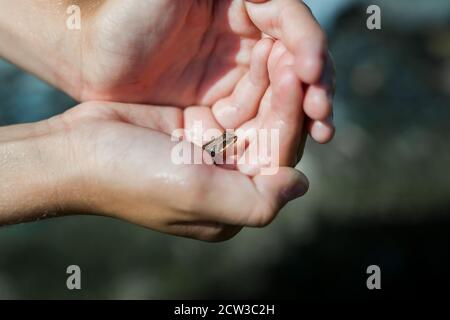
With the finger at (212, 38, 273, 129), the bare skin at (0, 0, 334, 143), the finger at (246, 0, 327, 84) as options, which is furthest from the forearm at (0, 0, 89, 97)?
the finger at (246, 0, 327, 84)

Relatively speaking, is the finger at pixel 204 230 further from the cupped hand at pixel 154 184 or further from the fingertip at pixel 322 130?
the fingertip at pixel 322 130

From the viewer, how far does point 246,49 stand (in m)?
1.75

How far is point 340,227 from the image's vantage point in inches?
147

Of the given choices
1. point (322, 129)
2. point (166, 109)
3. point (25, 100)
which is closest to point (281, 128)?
point (322, 129)

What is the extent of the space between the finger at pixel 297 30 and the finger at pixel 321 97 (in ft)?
0.10

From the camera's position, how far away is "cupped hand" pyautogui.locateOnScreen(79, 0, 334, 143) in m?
1.58

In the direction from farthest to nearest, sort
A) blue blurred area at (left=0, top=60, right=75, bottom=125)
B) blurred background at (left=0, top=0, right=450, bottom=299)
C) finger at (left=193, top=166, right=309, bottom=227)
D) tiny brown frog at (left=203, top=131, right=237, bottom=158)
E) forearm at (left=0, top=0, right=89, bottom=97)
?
blue blurred area at (left=0, top=60, right=75, bottom=125) < blurred background at (left=0, top=0, right=450, bottom=299) < forearm at (left=0, top=0, right=89, bottom=97) < tiny brown frog at (left=203, top=131, right=237, bottom=158) < finger at (left=193, top=166, right=309, bottom=227)

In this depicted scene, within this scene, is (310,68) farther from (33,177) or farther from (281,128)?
(33,177)

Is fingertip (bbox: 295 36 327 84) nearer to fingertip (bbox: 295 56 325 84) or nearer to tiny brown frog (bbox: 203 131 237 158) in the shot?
fingertip (bbox: 295 56 325 84)

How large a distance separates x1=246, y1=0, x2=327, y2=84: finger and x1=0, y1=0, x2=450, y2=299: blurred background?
2.15 metres

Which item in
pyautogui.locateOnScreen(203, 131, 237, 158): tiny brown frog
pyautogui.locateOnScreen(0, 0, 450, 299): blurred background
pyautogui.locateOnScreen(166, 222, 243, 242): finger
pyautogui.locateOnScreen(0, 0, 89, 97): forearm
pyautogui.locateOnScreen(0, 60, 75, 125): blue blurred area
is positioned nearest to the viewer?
pyautogui.locateOnScreen(166, 222, 243, 242): finger

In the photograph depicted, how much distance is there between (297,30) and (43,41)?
97cm

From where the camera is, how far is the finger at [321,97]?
1.39 metres

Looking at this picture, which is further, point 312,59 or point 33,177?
point 33,177
